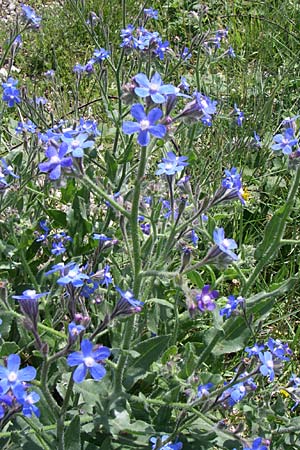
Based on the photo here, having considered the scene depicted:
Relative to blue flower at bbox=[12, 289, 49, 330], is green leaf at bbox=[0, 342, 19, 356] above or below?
below

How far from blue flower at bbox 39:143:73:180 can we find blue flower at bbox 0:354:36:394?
19.2 inches

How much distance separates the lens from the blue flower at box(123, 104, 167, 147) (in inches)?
66.6

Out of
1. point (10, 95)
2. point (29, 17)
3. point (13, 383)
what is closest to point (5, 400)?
point (13, 383)

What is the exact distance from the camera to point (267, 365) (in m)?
2.10

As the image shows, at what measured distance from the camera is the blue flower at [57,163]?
173 cm

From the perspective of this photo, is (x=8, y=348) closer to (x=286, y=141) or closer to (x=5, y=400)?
(x=5, y=400)

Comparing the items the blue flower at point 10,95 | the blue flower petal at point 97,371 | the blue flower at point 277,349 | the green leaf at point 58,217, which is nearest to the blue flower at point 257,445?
the blue flower at point 277,349

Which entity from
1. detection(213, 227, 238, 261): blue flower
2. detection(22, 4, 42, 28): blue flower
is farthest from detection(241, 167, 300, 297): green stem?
detection(22, 4, 42, 28): blue flower

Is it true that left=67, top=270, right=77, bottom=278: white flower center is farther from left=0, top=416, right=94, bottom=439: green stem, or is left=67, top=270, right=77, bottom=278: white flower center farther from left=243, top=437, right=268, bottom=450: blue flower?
left=243, top=437, right=268, bottom=450: blue flower

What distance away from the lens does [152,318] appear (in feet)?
8.38

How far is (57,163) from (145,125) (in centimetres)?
26

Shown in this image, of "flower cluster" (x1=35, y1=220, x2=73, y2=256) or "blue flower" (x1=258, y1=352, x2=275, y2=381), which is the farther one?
"flower cluster" (x1=35, y1=220, x2=73, y2=256)

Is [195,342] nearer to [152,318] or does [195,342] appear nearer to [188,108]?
[152,318]

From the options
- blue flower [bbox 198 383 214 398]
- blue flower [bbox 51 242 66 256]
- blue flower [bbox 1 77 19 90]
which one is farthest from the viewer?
blue flower [bbox 1 77 19 90]
